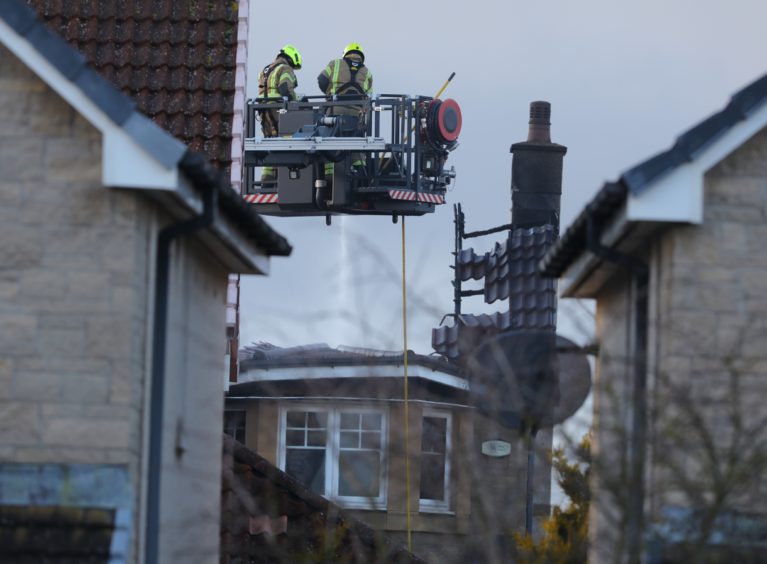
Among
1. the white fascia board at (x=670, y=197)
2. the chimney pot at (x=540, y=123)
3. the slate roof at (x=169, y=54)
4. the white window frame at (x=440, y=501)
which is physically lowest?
the white window frame at (x=440, y=501)

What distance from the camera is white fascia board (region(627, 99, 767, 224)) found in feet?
34.8

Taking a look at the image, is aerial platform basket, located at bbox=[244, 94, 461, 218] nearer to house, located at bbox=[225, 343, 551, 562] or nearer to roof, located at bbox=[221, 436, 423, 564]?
house, located at bbox=[225, 343, 551, 562]

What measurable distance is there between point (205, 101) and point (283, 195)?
14345mm

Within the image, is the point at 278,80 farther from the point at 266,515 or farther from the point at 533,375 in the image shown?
the point at 533,375

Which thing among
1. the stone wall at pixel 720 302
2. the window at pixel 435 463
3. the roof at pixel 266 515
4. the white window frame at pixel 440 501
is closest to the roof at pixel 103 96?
the stone wall at pixel 720 302

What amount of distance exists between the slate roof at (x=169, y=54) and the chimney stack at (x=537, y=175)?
16078 millimetres

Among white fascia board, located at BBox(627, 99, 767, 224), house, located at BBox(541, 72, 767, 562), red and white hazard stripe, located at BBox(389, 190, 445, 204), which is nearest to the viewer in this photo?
house, located at BBox(541, 72, 767, 562)

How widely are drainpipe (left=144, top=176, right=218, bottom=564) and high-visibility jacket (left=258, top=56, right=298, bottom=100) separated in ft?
59.2

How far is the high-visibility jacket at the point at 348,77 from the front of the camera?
96.3 feet

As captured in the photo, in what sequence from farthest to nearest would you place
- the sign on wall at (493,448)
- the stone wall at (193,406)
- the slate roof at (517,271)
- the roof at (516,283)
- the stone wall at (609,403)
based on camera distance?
the slate roof at (517,271), the roof at (516,283), the sign on wall at (493,448), the stone wall at (193,406), the stone wall at (609,403)

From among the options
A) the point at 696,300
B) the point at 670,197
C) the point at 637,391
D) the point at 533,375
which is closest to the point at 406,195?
the point at 533,375

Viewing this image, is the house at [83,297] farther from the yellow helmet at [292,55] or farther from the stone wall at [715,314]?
the yellow helmet at [292,55]

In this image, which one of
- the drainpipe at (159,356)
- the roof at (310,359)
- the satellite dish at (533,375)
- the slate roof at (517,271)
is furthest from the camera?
the slate roof at (517,271)

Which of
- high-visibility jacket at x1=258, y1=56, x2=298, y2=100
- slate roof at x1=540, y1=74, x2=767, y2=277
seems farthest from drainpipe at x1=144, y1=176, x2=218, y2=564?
high-visibility jacket at x1=258, y1=56, x2=298, y2=100
